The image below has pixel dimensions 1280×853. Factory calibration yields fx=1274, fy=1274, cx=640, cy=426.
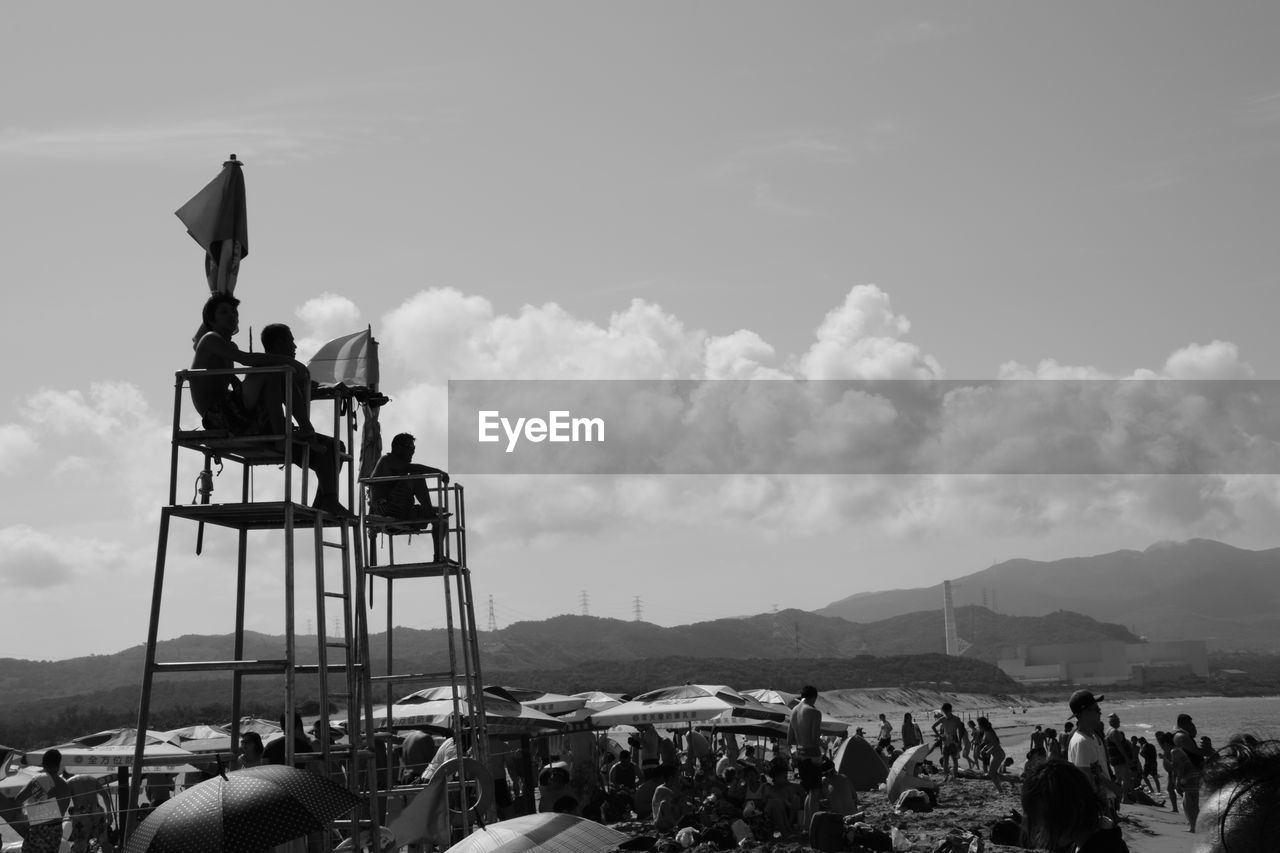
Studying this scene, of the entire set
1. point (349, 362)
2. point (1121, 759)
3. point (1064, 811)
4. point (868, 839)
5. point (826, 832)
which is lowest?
point (1121, 759)

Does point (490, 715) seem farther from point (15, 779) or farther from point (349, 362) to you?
point (349, 362)

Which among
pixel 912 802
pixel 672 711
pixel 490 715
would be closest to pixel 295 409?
pixel 490 715

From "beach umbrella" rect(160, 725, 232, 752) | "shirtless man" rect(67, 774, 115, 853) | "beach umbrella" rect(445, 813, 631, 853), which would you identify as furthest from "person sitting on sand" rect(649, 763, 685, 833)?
"beach umbrella" rect(160, 725, 232, 752)

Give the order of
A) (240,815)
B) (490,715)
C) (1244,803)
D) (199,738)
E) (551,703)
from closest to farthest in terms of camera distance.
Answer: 1. (1244,803)
2. (240,815)
3. (490,715)
4. (199,738)
5. (551,703)

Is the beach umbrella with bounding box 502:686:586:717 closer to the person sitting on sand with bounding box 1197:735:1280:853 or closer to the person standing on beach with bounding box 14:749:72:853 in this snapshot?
the person standing on beach with bounding box 14:749:72:853

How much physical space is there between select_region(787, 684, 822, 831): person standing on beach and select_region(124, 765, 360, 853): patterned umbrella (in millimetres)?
7054

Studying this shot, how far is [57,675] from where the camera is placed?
184750 millimetres

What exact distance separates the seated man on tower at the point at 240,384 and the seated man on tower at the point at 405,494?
116 inches

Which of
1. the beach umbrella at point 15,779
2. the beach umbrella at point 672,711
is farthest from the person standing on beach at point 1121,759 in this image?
the beach umbrella at point 15,779

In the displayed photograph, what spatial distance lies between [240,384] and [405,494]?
135 inches

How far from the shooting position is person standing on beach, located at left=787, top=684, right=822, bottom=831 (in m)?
13.0

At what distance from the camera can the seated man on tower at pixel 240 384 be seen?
8.53 meters

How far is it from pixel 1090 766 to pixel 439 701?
13.1 meters

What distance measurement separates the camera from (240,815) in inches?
251
